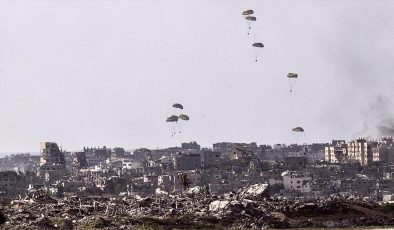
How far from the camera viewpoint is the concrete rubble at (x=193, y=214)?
51.4m

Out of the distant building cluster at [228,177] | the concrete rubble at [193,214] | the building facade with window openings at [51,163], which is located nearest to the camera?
the concrete rubble at [193,214]

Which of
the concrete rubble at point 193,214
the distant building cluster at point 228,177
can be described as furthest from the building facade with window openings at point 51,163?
the concrete rubble at point 193,214

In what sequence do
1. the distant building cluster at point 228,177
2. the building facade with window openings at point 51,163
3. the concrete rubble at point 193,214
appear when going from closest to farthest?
1. the concrete rubble at point 193,214
2. the distant building cluster at point 228,177
3. the building facade with window openings at point 51,163

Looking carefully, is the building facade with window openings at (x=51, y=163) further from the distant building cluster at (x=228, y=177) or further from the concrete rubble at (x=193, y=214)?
the concrete rubble at (x=193, y=214)

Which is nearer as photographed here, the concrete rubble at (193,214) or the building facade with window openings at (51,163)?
the concrete rubble at (193,214)

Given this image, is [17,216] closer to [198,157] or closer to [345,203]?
[345,203]

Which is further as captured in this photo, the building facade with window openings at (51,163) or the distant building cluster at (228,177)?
the building facade with window openings at (51,163)

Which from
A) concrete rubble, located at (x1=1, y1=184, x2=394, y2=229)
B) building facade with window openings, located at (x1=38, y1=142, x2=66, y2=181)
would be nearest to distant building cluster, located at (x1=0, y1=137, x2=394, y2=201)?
building facade with window openings, located at (x1=38, y1=142, x2=66, y2=181)

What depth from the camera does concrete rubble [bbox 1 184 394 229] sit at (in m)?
51.4

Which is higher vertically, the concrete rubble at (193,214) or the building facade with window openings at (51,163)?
the building facade with window openings at (51,163)

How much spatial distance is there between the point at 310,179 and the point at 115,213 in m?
96.6

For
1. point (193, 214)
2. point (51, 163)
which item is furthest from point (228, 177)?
point (193, 214)

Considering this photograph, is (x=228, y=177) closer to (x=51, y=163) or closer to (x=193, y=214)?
(x=51, y=163)

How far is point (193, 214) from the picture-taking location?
55438 millimetres
